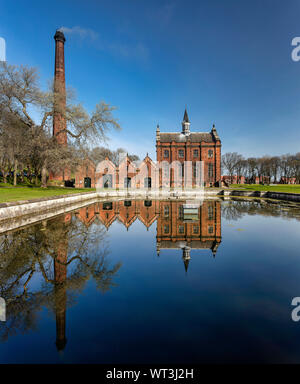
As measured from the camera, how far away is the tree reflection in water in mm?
3191

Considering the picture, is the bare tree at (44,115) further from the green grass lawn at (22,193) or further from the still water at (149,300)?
the still water at (149,300)

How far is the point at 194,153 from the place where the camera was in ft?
157

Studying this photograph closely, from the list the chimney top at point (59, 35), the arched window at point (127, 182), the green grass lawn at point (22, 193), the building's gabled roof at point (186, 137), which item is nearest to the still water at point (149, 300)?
the green grass lawn at point (22, 193)

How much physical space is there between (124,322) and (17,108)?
94.7ft

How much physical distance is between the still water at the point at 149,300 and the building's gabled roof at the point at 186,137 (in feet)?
144

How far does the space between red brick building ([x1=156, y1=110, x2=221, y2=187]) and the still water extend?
134ft

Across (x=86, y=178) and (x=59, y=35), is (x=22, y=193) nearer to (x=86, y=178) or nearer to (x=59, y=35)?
(x=86, y=178)

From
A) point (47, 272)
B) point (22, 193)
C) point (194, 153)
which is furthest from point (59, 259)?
point (194, 153)

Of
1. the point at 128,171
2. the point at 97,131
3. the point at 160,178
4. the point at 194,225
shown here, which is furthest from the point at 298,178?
the point at 194,225

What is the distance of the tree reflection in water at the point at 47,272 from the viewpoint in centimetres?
319

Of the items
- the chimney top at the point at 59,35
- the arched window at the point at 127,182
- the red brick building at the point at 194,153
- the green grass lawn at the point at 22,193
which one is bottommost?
the green grass lawn at the point at 22,193

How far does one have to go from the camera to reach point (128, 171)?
146 feet

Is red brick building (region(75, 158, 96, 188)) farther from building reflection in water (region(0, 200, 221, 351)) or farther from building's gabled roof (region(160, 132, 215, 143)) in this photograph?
building reflection in water (region(0, 200, 221, 351))
